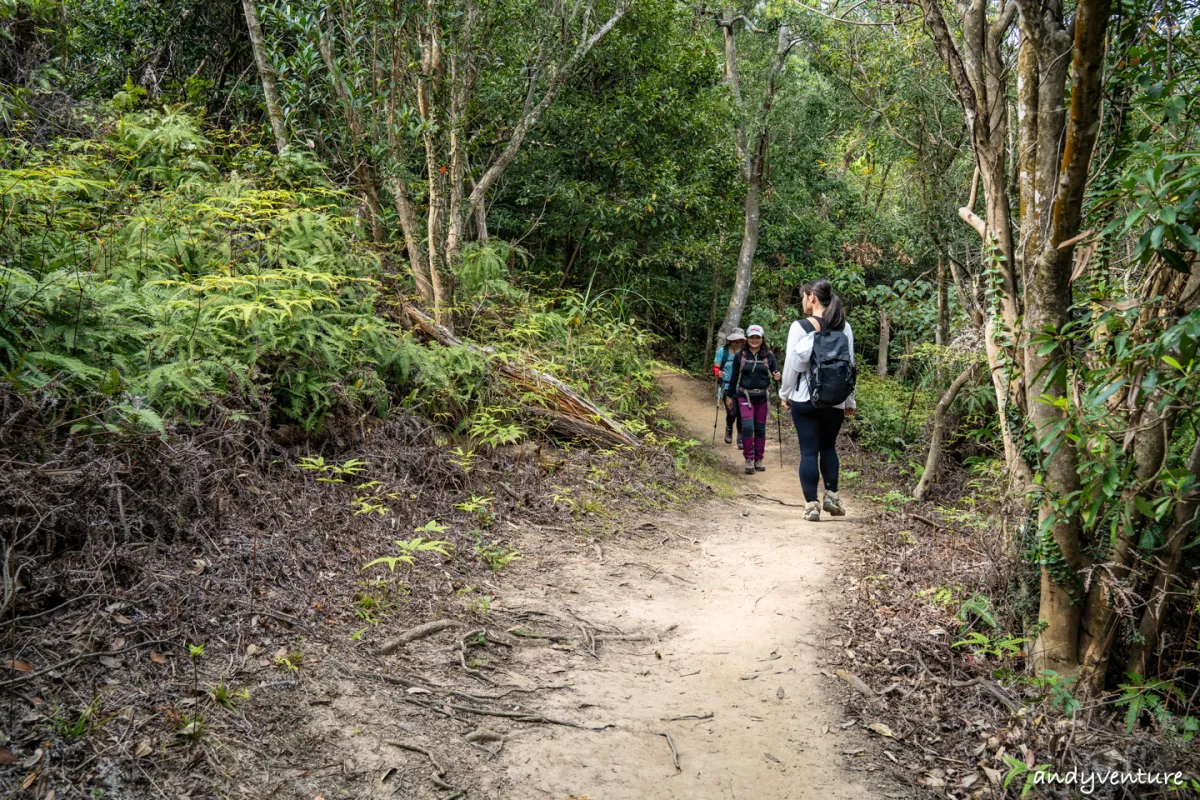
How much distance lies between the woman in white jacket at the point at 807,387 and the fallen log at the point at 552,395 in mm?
2512

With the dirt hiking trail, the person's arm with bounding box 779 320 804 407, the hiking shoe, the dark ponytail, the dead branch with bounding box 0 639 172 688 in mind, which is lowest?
the dirt hiking trail

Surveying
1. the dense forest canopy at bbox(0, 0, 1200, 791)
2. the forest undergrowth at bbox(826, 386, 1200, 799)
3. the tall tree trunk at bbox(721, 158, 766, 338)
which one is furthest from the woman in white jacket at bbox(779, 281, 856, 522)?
the tall tree trunk at bbox(721, 158, 766, 338)

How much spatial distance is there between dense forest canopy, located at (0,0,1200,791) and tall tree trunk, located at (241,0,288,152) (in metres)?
0.05

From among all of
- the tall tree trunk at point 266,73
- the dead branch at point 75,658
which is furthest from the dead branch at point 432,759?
the tall tree trunk at point 266,73

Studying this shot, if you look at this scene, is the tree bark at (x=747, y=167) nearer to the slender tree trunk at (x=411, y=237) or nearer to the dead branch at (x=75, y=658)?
the slender tree trunk at (x=411, y=237)

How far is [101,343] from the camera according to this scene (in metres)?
5.27

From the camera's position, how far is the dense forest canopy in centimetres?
393

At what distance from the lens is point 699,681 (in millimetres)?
4684

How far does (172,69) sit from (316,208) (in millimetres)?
5884

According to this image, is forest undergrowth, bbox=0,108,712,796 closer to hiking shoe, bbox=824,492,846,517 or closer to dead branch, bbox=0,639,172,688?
dead branch, bbox=0,639,172,688

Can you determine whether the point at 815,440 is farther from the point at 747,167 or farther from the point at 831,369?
the point at 747,167

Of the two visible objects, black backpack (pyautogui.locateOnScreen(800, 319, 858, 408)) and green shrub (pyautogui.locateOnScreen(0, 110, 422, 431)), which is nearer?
green shrub (pyautogui.locateOnScreen(0, 110, 422, 431))

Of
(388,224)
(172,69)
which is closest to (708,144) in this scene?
(388,224)

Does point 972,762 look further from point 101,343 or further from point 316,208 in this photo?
point 316,208
